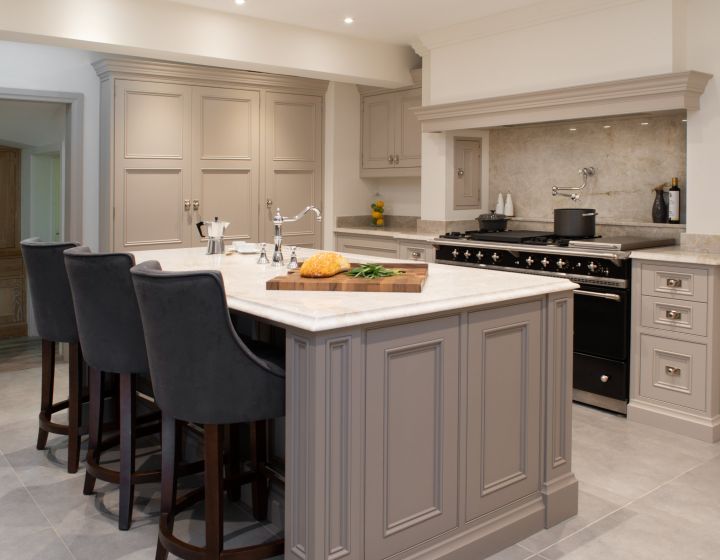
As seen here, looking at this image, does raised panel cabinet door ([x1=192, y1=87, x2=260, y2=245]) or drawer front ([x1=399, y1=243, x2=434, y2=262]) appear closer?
drawer front ([x1=399, y1=243, x2=434, y2=262])

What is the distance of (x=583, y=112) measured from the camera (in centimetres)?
447

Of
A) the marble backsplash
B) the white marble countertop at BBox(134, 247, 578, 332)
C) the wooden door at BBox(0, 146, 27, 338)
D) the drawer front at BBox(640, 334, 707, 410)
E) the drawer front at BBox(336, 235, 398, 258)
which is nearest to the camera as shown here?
the white marble countertop at BBox(134, 247, 578, 332)

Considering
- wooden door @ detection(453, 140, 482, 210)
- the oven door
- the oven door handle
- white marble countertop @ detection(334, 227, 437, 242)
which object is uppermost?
wooden door @ detection(453, 140, 482, 210)

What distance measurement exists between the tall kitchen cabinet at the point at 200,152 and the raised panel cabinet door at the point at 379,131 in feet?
1.50

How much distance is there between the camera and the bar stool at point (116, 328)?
→ 108 inches

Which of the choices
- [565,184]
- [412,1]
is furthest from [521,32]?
[565,184]

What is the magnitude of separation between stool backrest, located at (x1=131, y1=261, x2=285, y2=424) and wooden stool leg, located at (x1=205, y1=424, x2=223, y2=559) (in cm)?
10

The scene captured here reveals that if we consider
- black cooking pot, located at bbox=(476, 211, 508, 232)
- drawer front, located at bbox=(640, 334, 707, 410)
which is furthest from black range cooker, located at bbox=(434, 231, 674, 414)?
black cooking pot, located at bbox=(476, 211, 508, 232)

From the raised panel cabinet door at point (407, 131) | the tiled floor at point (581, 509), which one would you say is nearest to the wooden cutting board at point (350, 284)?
the tiled floor at point (581, 509)

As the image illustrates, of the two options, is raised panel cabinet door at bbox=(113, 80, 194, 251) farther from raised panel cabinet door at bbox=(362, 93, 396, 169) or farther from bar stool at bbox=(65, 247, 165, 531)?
bar stool at bbox=(65, 247, 165, 531)

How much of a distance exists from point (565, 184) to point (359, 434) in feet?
11.7

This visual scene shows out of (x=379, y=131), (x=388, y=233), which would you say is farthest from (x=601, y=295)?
(x=379, y=131)

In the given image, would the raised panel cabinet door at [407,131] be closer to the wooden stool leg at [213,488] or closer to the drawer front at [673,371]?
the drawer front at [673,371]

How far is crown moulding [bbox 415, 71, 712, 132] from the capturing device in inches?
158
